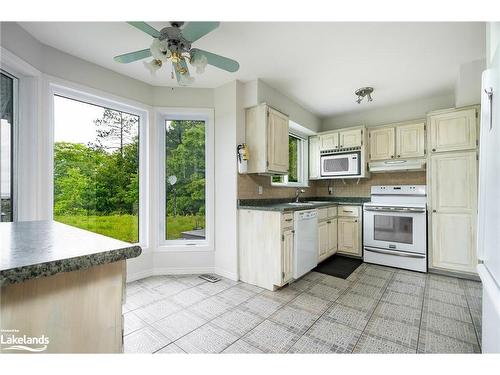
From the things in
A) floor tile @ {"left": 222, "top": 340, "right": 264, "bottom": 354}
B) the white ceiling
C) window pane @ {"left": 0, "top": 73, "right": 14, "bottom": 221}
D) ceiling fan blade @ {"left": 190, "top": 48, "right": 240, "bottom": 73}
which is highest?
the white ceiling

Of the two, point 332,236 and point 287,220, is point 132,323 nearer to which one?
point 287,220

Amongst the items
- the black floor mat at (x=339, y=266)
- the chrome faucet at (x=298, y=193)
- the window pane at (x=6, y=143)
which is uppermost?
the window pane at (x=6, y=143)

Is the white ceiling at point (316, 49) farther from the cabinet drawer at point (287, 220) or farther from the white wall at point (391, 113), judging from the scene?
the cabinet drawer at point (287, 220)

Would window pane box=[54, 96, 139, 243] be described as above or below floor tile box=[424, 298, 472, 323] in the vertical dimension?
above

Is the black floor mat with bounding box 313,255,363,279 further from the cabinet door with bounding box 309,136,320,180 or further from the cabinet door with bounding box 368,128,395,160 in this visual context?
the cabinet door with bounding box 368,128,395,160

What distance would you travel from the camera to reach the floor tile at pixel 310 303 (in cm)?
217

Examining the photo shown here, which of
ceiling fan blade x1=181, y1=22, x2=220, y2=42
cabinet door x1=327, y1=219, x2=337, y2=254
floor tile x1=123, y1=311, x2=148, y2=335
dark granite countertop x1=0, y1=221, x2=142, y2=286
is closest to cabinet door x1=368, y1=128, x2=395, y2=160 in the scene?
cabinet door x1=327, y1=219, x2=337, y2=254

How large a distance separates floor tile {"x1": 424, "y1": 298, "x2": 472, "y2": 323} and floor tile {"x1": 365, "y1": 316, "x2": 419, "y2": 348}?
43cm

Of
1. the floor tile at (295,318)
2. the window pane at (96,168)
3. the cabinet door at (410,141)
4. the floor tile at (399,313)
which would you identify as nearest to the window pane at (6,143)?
the window pane at (96,168)

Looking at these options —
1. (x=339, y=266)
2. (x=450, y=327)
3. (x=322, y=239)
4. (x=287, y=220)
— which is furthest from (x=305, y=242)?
(x=450, y=327)

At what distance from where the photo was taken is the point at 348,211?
383 cm

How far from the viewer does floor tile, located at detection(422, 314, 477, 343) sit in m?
1.76

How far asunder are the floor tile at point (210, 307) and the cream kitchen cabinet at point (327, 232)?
5.47 feet
